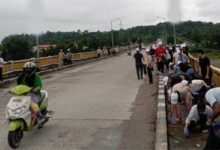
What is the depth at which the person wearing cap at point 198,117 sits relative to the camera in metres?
8.97

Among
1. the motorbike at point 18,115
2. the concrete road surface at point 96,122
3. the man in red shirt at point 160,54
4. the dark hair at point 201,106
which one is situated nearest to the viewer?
the motorbike at point 18,115

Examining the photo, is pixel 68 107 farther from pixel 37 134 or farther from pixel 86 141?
pixel 86 141

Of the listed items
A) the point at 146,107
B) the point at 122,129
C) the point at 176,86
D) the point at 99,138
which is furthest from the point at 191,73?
the point at 99,138

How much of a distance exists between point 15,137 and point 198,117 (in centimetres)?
365

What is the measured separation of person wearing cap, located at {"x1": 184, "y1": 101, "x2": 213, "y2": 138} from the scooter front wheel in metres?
3.26

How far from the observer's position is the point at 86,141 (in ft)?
28.8

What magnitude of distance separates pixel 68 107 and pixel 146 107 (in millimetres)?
2279

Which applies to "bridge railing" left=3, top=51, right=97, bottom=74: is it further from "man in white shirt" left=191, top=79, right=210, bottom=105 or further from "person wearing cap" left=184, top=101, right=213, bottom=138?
"person wearing cap" left=184, top=101, right=213, bottom=138

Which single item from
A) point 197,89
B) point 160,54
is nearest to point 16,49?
point 160,54

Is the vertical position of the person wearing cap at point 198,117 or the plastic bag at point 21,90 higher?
the plastic bag at point 21,90

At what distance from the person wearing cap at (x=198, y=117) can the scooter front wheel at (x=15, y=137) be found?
326 cm

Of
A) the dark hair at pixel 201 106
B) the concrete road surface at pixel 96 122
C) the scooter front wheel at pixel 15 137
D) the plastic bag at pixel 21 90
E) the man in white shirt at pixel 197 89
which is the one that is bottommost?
the concrete road surface at pixel 96 122

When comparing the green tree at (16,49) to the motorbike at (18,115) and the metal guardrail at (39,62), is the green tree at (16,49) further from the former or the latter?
the motorbike at (18,115)

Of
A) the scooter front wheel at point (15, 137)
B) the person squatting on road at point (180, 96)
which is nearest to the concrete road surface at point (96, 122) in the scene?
the scooter front wheel at point (15, 137)
